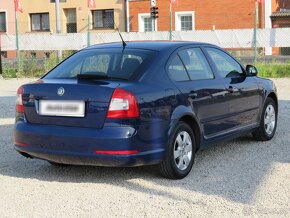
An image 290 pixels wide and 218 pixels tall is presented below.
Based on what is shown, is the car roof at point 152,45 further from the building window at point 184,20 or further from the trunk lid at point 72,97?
the building window at point 184,20

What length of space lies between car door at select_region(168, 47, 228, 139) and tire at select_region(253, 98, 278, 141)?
4.24 feet

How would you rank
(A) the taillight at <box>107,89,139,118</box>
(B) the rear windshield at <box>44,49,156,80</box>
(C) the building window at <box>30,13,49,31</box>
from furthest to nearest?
(C) the building window at <box>30,13,49,31</box> → (B) the rear windshield at <box>44,49,156,80</box> → (A) the taillight at <box>107,89,139,118</box>

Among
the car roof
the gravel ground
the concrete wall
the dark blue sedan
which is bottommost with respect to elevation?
the gravel ground

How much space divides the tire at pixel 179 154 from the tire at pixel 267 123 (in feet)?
6.84

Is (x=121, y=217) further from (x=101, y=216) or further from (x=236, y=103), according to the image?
(x=236, y=103)

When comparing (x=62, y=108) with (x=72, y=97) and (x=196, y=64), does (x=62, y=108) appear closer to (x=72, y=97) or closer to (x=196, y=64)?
(x=72, y=97)

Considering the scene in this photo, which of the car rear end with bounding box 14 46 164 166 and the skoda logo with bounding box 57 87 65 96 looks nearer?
the car rear end with bounding box 14 46 164 166

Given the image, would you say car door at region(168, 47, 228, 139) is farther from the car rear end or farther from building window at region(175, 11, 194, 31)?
building window at region(175, 11, 194, 31)

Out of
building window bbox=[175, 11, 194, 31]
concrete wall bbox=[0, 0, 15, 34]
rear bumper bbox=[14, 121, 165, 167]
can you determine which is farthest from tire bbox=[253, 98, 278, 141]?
concrete wall bbox=[0, 0, 15, 34]

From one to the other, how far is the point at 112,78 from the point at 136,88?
0.40 meters

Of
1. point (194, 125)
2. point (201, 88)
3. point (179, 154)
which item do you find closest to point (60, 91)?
point (179, 154)

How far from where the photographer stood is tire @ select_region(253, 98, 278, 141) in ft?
27.7

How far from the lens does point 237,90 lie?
25.0ft

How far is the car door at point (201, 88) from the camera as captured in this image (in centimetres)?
660
